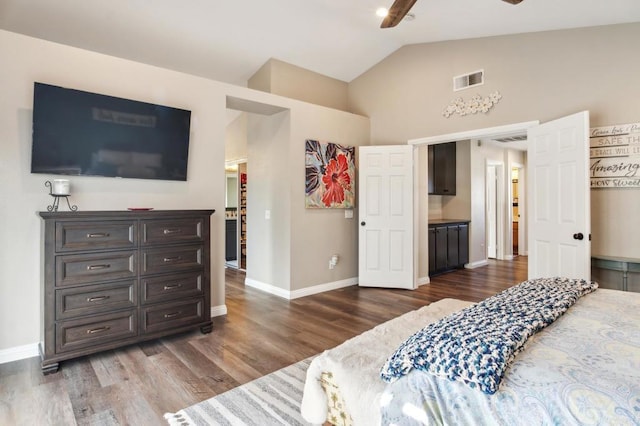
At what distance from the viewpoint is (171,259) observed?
2947 mm

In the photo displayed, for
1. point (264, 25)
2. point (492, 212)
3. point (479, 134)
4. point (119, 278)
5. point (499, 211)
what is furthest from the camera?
point (492, 212)

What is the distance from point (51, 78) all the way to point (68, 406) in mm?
2427

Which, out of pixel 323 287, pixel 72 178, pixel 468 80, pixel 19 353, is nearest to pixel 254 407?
pixel 19 353

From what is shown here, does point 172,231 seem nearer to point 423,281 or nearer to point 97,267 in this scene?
point 97,267

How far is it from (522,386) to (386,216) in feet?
12.6

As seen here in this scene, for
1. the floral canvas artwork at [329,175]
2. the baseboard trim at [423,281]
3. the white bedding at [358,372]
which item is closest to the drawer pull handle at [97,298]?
the white bedding at [358,372]

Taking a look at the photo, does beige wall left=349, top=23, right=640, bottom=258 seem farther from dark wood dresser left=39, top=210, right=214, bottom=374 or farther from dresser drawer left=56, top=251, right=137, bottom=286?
dresser drawer left=56, top=251, right=137, bottom=286

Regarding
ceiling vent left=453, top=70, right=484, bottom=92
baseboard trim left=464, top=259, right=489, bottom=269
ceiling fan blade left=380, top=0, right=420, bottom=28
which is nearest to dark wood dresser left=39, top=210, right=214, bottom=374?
ceiling fan blade left=380, top=0, right=420, bottom=28

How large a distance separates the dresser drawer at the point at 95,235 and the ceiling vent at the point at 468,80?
4007mm

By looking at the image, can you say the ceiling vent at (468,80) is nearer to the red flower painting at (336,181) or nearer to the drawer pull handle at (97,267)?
the red flower painting at (336,181)

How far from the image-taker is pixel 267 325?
3.38 m

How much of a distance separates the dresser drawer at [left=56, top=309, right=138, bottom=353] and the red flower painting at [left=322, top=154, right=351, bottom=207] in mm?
2705

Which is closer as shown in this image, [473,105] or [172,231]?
[172,231]

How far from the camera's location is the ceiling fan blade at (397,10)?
8.81 feet
